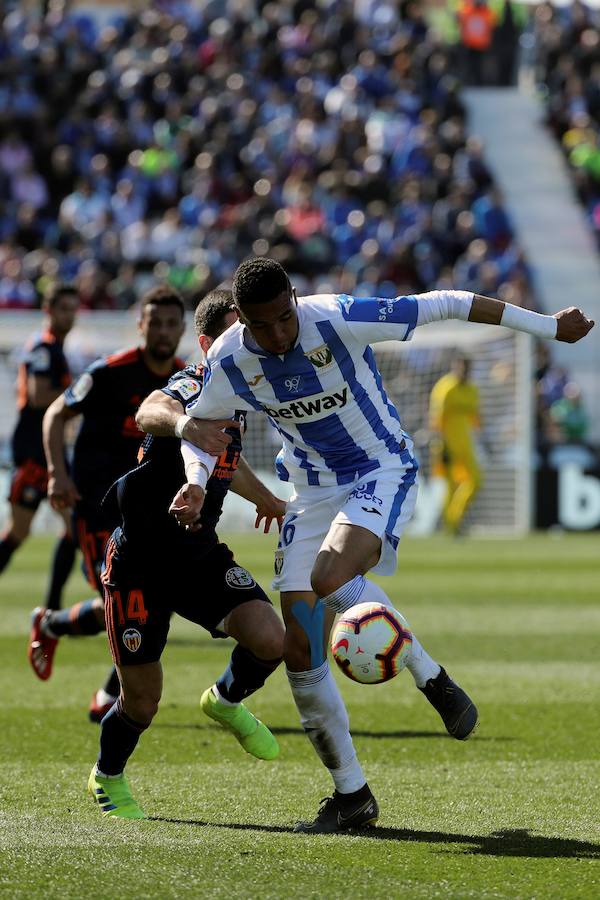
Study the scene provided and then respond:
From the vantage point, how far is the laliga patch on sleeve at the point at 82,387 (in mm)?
7582

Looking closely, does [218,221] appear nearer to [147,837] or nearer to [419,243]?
[419,243]

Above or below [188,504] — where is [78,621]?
below

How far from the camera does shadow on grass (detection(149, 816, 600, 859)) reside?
4.68 meters

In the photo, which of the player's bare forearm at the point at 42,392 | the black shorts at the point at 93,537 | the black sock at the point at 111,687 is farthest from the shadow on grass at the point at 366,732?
the player's bare forearm at the point at 42,392

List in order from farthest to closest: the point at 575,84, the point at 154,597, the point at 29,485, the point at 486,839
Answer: the point at 575,84, the point at 29,485, the point at 154,597, the point at 486,839

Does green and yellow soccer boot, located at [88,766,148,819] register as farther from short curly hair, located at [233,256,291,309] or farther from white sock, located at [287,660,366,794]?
short curly hair, located at [233,256,291,309]

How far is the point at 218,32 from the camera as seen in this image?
27359 mm

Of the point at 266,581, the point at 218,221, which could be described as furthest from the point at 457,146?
the point at 266,581

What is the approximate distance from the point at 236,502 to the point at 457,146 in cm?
936

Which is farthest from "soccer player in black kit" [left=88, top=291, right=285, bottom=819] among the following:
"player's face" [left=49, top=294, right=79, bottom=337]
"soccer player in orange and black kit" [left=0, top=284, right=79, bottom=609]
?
"player's face" [left=49, top=294, right=79, bottom=337]

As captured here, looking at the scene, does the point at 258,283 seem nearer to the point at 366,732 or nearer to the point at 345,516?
the point at 345,516

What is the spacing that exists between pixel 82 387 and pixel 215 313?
2085 mm

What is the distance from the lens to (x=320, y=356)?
17.5 ft

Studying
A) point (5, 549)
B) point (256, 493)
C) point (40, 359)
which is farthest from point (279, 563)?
point (5, 549)
